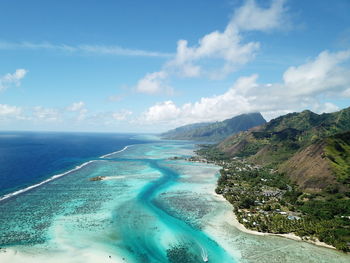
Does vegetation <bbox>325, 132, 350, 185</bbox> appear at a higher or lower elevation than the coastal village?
higher

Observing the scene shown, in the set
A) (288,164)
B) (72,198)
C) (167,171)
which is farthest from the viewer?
(167,171)

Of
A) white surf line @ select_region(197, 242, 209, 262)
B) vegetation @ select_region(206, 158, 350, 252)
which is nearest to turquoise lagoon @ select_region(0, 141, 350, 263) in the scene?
white surf line @ select_region(197, 242, 209, 262)

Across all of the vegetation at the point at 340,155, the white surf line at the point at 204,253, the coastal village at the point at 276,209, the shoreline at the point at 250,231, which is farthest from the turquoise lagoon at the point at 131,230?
the vegetation at the point at 340,155

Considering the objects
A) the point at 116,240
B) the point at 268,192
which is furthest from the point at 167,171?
the point at 116,240

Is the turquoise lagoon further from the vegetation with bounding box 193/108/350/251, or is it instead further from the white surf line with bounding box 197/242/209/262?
the vegetation with bounding box 193/108/350/251

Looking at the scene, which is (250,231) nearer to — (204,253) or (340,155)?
(204,253)

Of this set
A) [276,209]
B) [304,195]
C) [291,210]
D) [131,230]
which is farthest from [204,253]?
[304,195]

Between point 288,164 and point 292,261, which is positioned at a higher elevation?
point 288,164

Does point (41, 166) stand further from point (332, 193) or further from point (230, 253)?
point (332, 193)

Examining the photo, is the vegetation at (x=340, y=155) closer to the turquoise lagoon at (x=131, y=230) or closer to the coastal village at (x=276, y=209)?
the coastal village at (x=276, y=209)
